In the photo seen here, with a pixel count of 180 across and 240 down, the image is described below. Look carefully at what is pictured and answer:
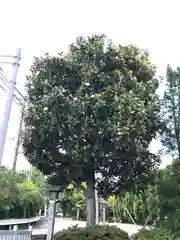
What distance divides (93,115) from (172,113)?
315 cm

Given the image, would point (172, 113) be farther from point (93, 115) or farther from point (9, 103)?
point (9, 103)

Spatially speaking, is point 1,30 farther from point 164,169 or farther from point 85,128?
point 164,169

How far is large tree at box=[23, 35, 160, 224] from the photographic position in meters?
8.55

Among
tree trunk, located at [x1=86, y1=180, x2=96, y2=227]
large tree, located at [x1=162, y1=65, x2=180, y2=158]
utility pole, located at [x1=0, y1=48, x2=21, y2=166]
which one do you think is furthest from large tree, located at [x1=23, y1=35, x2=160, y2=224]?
utility pole, located at [x1=0, y1=48, x2=21, y2=166]

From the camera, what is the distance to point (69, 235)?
26.5 feet

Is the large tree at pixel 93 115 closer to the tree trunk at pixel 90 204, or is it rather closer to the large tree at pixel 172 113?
the tree trunk at pixel 90 204

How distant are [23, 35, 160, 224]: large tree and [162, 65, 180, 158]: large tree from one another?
0.67 meters

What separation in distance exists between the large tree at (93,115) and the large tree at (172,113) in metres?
0.67

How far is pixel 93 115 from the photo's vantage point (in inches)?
338

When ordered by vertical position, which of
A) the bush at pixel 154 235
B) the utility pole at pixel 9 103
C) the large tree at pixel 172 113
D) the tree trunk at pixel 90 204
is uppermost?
the large tree at pixel 172 113

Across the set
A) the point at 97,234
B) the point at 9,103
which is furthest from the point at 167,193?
the point at 9,103

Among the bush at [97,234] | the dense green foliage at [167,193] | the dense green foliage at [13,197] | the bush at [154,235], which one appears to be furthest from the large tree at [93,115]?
the dense green foliage at [13,197]

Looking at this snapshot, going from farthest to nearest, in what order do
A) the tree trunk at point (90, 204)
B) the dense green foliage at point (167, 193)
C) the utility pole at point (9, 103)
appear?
1. the tree trunk at point (90, 204)
2. the dense green foliage at point (167, 193)
3. the utility pole at point (9, 103)

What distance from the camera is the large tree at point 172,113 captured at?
33.4 ft
